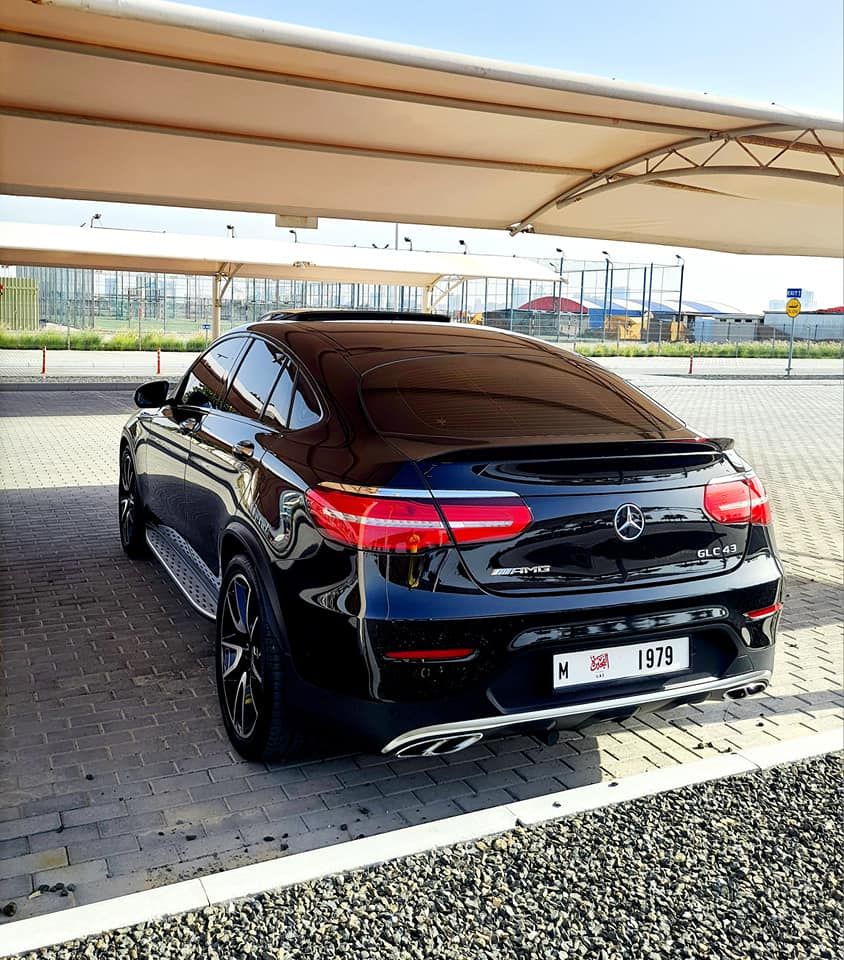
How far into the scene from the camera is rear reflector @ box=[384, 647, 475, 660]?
3.23 meters

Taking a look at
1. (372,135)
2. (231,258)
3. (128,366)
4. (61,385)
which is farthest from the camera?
(128,366)

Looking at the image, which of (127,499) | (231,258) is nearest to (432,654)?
(127,499)

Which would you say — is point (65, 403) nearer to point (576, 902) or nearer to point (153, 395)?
point (153, 395)

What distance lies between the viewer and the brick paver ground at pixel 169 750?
11.0 ft

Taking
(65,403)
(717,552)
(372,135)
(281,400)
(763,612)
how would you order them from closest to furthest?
(717,552), (763,612), (281,400), (372,135), (65,403)

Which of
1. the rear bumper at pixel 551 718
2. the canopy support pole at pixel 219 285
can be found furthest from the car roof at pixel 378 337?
the canopy support pole at pixel 219 285

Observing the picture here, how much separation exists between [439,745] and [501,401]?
1.37 meters

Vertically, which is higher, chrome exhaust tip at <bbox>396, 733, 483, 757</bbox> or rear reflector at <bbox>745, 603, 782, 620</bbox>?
rear reflector at <bbox>745, 603, 782, 620</bbox>

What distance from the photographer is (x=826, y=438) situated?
16734mm

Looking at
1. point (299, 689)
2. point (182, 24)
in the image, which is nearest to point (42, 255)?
point (182, 24)

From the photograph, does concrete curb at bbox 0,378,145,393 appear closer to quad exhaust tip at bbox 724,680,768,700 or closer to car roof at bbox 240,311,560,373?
car roof at bbox 240,311,560,373

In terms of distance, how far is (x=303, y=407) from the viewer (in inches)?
A: 159

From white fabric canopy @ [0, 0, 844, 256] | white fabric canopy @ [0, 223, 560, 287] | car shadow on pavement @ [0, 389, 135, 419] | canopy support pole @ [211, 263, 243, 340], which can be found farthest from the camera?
canopy support pole @ [211, 263, 243, 340]

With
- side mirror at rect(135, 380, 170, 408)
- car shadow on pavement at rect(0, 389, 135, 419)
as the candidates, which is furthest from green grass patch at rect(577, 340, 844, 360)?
side mirror at rect(135, 380, 170, 408)
